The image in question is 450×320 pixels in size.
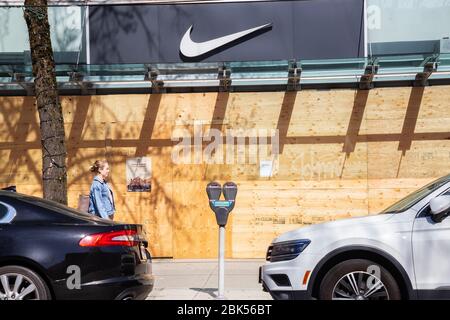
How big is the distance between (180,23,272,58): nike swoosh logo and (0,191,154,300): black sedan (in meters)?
6.28

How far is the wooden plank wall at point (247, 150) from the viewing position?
36.1 feet

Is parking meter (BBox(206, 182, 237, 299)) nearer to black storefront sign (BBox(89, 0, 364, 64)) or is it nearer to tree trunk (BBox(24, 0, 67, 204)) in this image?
tree trunk (BBox(24, 0, 67, 204))

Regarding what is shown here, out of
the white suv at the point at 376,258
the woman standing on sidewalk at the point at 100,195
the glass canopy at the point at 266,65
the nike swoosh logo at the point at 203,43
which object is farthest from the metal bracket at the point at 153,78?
the white suv at the point at 376,258

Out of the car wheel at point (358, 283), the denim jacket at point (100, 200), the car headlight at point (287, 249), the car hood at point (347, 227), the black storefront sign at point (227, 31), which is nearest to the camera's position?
the car wheel at point (358, 283)

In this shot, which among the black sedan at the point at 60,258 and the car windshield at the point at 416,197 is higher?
the car windshield at the point at 416,197

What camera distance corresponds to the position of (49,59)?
8438mm

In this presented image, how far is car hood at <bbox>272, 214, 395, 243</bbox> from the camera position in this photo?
5.77 metres

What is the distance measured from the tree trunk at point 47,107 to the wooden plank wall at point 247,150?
3.01m

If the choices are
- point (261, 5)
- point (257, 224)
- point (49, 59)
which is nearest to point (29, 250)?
point (49, 59)

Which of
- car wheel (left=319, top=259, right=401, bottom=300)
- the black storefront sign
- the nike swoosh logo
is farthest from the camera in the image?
the nike swoosh logo

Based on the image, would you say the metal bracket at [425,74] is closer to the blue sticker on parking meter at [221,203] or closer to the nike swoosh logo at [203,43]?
the nike swoosh logo at [203,43]

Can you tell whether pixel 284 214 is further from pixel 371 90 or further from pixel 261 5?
pixel 261 5

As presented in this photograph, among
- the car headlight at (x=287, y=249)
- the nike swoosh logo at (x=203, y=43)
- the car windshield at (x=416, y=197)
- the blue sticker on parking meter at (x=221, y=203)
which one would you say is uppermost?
the nike swoosh logo at (x=203, y=43)

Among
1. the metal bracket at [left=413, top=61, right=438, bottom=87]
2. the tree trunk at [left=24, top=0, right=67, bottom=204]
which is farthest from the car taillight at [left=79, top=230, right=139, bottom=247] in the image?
the metal bracket at [left=413, top=61, right=438, bottom=87]
